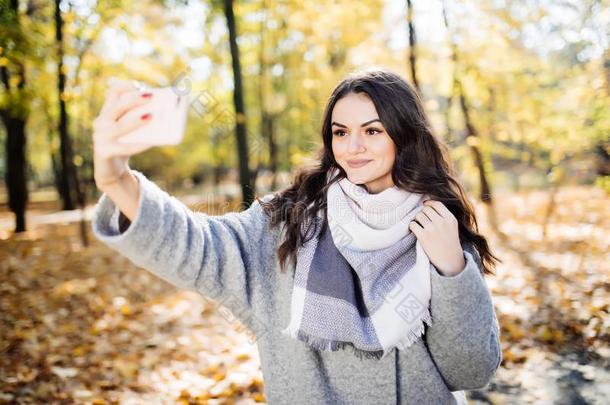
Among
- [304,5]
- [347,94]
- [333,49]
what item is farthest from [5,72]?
[347,94]

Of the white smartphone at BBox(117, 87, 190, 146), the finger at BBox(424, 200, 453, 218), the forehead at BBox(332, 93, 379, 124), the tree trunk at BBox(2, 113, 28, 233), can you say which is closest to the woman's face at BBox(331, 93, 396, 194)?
the forehead at BBox(332, 93, 379, 124)

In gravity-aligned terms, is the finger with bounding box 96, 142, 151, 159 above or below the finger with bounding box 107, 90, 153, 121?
below

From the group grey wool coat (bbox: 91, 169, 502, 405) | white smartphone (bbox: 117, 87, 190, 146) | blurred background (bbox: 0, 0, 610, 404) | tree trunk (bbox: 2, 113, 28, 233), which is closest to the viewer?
white smartphone (bbox: 117, 87, 190, 146)

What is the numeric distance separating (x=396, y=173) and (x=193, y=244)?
2.97 ft

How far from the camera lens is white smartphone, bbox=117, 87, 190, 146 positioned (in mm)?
1009

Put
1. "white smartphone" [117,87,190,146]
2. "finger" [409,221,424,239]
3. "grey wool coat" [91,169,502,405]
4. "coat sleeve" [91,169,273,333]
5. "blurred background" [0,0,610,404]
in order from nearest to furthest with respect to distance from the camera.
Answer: "white smartphone" [117,87,190,146]
"coat sleeve" [91,169,273,333]
"grey wool coat" [91,169,502,405]
"finger" [409,221,424,239]
"blurred background" [0,0,610,404]

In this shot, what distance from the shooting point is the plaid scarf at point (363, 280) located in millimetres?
1507

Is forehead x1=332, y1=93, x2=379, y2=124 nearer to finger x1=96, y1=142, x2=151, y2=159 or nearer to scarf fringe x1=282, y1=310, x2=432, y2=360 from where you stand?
scarf fringe x1=282, y1=310, x2=432, y2=360

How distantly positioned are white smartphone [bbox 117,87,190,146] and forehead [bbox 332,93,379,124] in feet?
2.80

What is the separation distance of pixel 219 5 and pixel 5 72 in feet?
14.3

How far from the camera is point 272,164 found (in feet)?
48.6

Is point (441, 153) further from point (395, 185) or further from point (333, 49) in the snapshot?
point (333, 49)

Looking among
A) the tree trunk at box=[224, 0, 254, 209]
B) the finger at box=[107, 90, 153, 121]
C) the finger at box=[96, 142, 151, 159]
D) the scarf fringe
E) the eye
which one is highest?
the tree trunk at box=[224, 0, 254, 209]

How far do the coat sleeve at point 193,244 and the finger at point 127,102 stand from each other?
0.64 feet
